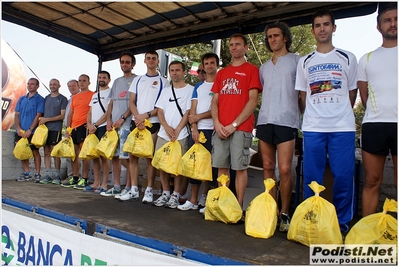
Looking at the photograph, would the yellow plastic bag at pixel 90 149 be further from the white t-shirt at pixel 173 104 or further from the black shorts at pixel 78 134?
the white t-shirt at pixel 173 104

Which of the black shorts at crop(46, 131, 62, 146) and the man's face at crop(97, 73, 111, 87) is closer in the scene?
the man's face at crop(97, 73, 111, 87)

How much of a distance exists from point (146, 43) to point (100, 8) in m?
0.90

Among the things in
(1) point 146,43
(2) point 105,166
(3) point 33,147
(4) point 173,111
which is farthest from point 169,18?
(3) point 33,147

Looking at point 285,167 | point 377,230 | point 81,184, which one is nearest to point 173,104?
point 285,167

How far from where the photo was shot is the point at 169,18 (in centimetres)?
441

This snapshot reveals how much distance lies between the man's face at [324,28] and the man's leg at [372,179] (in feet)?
2.93

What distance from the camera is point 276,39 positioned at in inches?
113

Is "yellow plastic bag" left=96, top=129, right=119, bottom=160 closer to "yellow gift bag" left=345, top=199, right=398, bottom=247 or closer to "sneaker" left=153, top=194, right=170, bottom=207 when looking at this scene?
"sneaker" left=153, top=194, right=170, bottom=207

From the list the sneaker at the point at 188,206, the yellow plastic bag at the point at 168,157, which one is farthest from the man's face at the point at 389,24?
the sneaker at the point at 188,206

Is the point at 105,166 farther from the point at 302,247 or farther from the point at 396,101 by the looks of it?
the point at 396,101

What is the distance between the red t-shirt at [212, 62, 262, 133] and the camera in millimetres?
2996

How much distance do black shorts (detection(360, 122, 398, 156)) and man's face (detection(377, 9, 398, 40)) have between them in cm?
61

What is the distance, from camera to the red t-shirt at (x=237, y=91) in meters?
3.00

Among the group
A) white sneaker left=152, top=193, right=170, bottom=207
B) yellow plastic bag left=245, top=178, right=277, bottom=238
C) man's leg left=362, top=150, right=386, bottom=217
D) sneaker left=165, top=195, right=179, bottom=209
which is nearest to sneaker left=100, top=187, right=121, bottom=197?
white sneaker left=152, top=193, right=170, bottom=207
